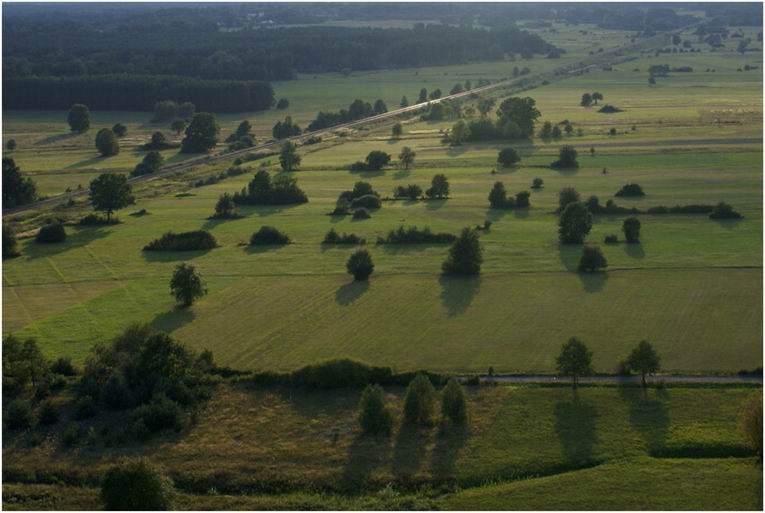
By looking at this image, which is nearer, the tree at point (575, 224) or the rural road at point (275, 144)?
the tree at point (575, 224)

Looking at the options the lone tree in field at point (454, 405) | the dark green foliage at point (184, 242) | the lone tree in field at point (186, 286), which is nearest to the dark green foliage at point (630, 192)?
the dark green foliage at point (184, 242)

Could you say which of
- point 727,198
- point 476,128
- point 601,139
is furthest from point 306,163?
point 727,198

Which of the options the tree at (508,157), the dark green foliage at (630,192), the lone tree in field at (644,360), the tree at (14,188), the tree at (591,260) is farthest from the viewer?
the tree at (508,157)

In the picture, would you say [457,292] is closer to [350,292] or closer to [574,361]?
[350,292]

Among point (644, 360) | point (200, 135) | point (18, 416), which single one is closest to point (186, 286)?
point (18, 416)

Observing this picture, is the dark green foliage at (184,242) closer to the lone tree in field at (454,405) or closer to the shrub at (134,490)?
the lone tree in field at (454,405)

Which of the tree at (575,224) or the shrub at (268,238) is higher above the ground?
the tree at (575,224)

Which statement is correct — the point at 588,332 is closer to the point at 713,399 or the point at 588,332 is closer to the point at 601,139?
the point at 713,399
